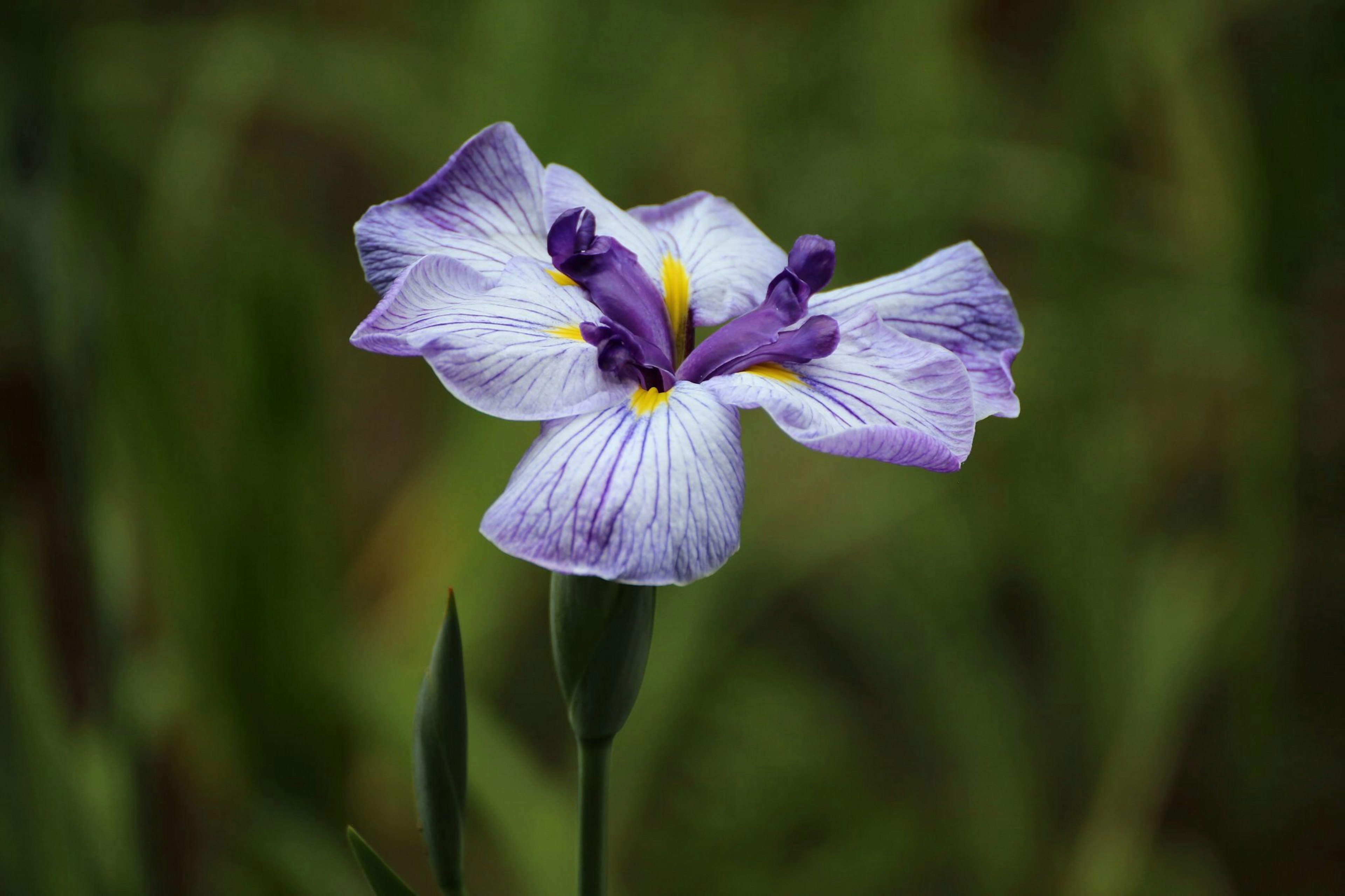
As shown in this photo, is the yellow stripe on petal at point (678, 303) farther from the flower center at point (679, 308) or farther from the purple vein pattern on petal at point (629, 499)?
the purple vein pattern on petal at point (629, 499)

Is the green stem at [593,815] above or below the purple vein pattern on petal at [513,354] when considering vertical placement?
below

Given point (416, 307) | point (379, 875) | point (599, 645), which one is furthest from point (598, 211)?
point (379, 875)

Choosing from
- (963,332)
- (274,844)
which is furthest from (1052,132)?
(274,844)

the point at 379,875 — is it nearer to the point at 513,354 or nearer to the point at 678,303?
the point at 513,354

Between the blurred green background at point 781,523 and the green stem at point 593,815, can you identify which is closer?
the green stem at point 593,815

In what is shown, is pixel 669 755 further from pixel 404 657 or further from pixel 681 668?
pixel 404 657

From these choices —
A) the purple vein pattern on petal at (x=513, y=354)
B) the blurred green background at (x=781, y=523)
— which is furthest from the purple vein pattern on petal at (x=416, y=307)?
the blurred green background at (x=781, y=523)
